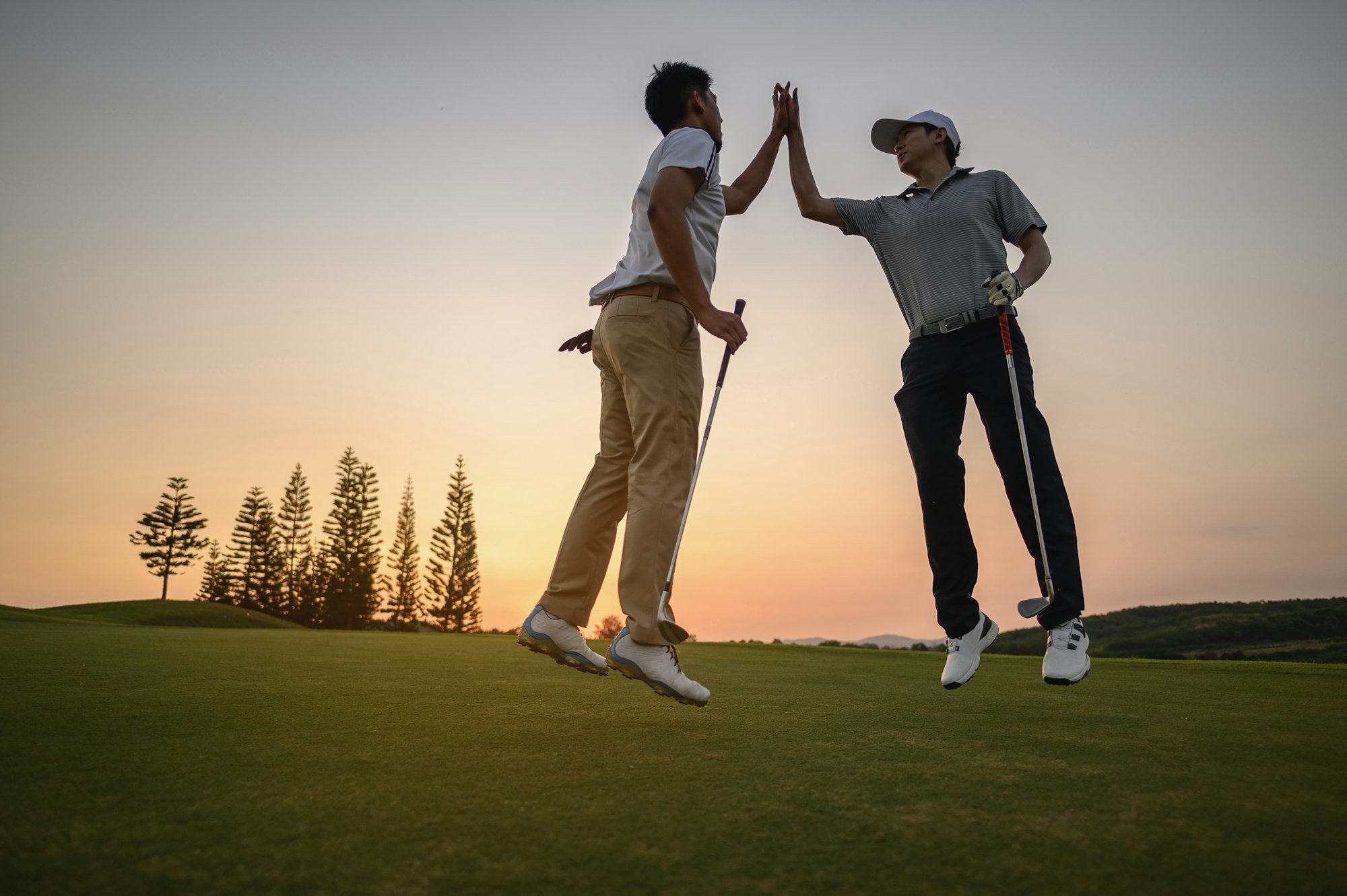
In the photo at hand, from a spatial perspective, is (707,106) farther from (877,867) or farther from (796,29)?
(796,29)

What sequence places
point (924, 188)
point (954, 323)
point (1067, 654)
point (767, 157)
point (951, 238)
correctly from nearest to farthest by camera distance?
point (1067, 654)
point (954, 323)
point (951, 238)
point (924, 188)
point (767, 157)

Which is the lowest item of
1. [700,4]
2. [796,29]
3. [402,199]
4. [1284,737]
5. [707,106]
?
[1284,737]

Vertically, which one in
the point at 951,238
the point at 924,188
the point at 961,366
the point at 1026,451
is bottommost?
the point at 1026,451

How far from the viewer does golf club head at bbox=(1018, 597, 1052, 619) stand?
290 cm

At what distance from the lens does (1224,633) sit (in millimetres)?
7852

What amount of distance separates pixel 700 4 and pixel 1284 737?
295 inches

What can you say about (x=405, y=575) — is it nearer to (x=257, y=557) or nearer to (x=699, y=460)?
(x=257, y=557)

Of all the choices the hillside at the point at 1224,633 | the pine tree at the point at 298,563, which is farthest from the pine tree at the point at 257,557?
the hillside at the point at 1224,633

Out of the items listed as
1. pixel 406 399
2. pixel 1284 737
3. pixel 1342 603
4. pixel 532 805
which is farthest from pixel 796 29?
pixel 406 399

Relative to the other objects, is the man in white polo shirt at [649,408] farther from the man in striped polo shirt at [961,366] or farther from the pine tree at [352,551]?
the pine tree at [352,551]

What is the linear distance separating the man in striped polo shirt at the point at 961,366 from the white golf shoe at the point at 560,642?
4.37ft

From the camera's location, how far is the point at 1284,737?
6.61 feet

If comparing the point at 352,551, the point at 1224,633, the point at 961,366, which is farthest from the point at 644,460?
the point at 352,551

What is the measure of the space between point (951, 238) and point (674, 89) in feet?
4.25
